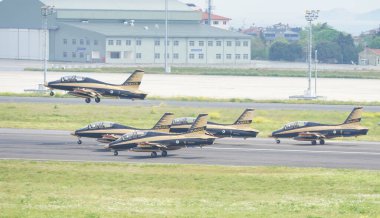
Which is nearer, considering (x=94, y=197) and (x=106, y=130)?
(x=94, y=197)

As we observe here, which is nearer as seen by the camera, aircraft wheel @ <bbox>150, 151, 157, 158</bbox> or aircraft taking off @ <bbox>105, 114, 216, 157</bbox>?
aircraft taking off @ <bbox>105, 114, 216, 157</bbox>

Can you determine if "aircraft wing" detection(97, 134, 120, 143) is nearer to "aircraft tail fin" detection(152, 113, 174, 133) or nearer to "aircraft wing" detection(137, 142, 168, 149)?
"aircraft tail fin" detection(152, 113, 174, 133)

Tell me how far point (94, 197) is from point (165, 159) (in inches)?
905

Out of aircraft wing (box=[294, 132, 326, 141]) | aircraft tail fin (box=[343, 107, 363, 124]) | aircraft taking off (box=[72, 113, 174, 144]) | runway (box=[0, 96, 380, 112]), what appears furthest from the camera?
runway (box=[0, 96, 380, 112])

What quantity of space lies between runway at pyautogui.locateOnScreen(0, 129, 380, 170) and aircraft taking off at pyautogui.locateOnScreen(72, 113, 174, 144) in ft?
3.42

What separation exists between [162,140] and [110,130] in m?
7.47

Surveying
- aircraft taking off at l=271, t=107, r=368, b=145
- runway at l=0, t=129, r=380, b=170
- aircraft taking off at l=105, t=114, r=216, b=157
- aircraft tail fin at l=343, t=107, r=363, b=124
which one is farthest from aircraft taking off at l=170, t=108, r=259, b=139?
aircraft taking off at l=105, t=114, r=216, b=157

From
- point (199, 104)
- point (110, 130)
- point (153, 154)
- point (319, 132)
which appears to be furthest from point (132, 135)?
point (199, 104)

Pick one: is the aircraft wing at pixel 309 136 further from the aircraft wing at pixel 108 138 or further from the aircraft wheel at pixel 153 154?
the aircraft wing at pixel 108 138

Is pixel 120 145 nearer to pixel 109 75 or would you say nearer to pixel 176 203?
pixel 176 203

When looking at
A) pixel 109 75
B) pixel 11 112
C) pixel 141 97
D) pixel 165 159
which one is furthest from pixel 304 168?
pixel 109 75

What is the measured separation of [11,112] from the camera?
11569cm

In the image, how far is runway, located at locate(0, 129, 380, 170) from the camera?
78.9 meters

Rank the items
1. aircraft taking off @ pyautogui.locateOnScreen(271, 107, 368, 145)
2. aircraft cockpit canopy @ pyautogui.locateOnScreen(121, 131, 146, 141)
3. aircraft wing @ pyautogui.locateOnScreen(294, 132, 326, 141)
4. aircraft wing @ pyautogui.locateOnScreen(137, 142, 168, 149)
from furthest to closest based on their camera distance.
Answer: aircraft taking off @ pyautogui.locateOnScreen(271, 107, 368, 145) → aircraft wing @ pyautogui.locateOnScreen(294, 132, 326, 141) → aircraft cockpit canopy @ pyautogui.locateOnScreen(121, 131, 146, 141) → aircraft wing @ pyautogui.locateOnScreen(137, 142, 168, 149)
